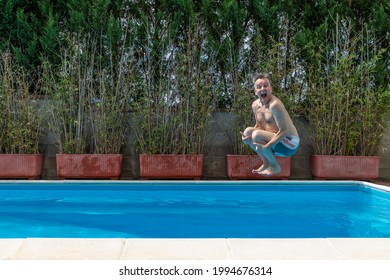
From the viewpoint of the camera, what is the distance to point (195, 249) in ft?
6.03

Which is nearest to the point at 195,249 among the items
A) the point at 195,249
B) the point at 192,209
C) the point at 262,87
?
the point at 195,249

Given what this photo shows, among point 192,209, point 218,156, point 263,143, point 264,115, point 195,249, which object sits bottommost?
point 192,209

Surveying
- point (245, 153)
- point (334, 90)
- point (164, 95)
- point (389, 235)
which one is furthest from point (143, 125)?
point (389, 235)

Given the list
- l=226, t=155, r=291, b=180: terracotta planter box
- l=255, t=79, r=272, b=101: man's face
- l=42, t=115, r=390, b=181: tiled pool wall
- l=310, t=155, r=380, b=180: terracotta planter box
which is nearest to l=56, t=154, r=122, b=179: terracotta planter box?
l=42, t=115, r=390, b=181: tiled pool wall

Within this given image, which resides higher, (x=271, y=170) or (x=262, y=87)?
(x=262, y=87)

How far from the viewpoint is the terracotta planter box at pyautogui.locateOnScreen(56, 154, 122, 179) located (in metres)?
5.35

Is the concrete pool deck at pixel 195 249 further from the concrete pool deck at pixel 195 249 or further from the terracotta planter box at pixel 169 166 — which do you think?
the terracotta planter box at pixel 169 166

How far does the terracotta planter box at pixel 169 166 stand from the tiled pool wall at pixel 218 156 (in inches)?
20.6

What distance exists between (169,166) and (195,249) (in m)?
3.54

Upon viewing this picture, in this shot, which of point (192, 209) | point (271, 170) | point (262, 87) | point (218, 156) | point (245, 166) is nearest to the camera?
point (262, 87)

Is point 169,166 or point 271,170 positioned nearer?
point 271,170

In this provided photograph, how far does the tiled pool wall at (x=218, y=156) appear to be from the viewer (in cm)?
588

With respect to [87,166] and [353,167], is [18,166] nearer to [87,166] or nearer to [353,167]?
[87,166]

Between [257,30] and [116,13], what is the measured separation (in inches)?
72.7
